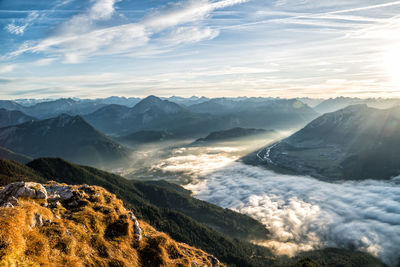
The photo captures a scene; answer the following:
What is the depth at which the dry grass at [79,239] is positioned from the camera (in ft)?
A: 89.7

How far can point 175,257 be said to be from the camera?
167 ft

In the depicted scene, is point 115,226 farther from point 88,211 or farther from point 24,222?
point 24,222

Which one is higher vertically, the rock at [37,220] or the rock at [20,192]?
the rock at [20,192]

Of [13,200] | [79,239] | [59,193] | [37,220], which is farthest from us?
[59,193]

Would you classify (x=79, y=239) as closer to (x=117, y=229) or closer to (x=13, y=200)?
(x=117, y=229)

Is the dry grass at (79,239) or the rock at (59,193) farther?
the rock at (59,193)

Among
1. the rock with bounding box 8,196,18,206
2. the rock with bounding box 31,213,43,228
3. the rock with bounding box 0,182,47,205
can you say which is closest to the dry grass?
the rock with bounding box 31,213,43,228

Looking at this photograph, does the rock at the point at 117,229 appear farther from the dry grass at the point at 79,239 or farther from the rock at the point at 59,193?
the rock at the point at 59,193

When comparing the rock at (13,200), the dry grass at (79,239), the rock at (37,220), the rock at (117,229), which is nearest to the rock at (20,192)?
the rock at (13,200)

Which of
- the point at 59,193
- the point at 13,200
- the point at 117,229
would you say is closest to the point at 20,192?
the point at 13,200

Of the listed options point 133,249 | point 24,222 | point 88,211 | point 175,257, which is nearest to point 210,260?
point 175,257

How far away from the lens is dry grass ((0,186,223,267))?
27.3m

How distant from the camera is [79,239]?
37531 millimetres

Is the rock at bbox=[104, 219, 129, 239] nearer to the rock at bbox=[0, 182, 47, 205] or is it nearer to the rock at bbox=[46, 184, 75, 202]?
the rock at bbox=[46, 184, 75, 202]
